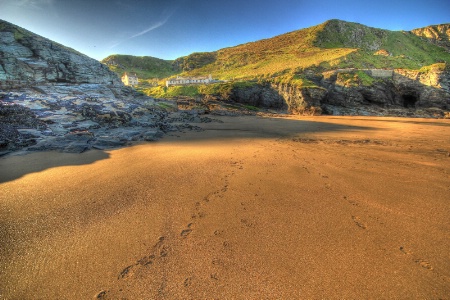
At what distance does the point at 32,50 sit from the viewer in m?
27.4

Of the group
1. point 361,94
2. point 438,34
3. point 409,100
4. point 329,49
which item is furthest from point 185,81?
point 438,34

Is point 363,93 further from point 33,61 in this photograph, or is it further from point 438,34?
point 438,34

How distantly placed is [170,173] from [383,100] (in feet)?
148

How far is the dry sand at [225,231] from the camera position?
118 inches

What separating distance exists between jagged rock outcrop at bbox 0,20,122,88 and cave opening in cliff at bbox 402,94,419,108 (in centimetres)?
5874

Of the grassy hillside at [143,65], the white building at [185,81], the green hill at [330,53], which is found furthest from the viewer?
the grassy hillside at [143,65]

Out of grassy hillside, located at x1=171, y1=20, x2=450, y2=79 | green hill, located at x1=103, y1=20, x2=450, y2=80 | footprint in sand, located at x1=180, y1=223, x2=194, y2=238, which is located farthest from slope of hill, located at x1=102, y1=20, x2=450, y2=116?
footprint in sand, located at x1=180, y1=223, x2=194, y2=238

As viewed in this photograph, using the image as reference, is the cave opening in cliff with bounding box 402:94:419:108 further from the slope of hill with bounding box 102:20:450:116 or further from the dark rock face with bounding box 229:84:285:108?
the dark rock face with bounding box 229:84:285:108

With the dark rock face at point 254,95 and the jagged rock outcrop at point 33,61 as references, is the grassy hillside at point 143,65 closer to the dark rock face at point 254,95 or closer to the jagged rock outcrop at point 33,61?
the dark rock face at point 254,95

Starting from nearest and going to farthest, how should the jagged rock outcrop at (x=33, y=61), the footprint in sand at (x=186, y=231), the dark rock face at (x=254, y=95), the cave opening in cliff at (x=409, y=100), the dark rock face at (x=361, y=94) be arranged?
the footprint in sand at (x=186, y=231) → the jagged rock outcrop at (x=33, y=61) → the dark rock face at (x=361, y=94) → the cave opening in cliff at (x=409, y=100) → the dark rock face at (x=254, y=95)

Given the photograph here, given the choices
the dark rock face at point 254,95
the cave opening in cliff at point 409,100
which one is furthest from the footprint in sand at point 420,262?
the cave opening in cliff at point 409,100

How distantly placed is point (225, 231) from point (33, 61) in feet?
120

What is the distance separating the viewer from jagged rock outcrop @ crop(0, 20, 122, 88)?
24594 mm

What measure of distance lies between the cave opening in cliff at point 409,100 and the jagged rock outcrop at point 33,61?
5874cm
